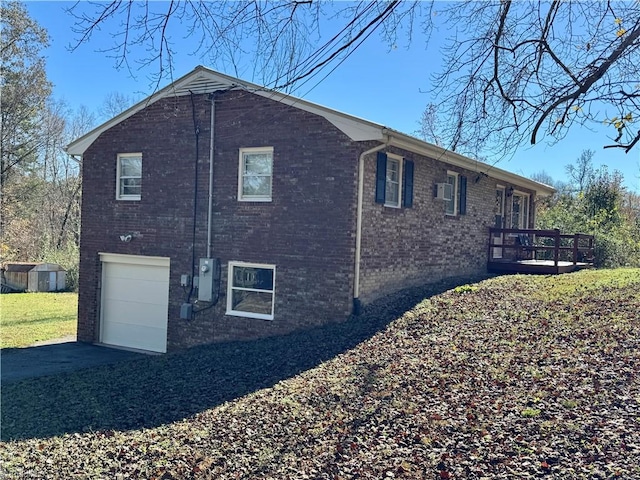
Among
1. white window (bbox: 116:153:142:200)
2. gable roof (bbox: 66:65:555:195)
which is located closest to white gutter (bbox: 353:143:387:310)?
gable roof (bbox: 66:65:555:195)

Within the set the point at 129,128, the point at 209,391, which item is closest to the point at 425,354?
the point at 209,391

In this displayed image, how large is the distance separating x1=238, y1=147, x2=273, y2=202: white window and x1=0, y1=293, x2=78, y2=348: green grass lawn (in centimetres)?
740

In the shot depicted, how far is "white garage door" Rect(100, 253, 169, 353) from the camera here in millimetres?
13383

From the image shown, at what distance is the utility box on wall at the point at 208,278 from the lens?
1200cm

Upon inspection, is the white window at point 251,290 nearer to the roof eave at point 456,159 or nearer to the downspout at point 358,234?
the downspout at point 358,234

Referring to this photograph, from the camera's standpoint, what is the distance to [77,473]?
5.23 metres

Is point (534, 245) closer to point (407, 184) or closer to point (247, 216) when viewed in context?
point (407, 184)

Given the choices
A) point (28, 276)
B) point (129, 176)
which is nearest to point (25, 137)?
point (28, 276)

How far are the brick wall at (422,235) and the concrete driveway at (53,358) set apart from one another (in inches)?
236

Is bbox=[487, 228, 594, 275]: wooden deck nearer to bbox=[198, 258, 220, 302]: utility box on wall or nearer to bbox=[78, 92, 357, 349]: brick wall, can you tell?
bbox=[78, 92, 357, 349]: brick wall

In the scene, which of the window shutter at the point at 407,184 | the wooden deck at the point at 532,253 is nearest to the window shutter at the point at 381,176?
the window shutter at the point at 407,184

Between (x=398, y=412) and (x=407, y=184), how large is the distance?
284 inches

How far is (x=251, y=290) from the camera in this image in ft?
39.0

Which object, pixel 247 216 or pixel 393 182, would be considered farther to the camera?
pixel 393 182
